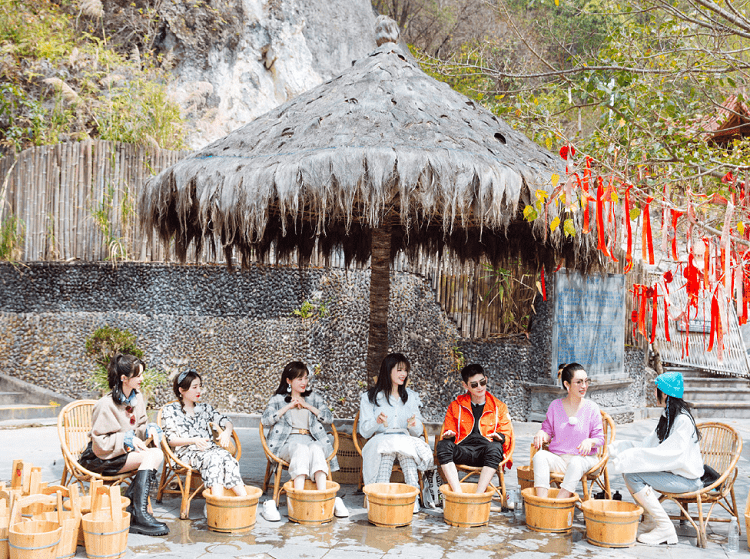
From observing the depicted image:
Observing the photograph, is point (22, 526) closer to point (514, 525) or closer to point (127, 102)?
point (514, 525)

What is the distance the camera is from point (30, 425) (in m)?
7.80

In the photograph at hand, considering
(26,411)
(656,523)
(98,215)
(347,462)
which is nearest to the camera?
(656,523)

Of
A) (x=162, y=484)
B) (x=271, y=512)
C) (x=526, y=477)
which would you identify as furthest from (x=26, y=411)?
(x=526, y=477)

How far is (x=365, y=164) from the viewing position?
3.84m

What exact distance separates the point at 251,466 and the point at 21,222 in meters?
6.36

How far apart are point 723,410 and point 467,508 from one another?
290 inches

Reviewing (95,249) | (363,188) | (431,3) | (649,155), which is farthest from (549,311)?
(431,3)

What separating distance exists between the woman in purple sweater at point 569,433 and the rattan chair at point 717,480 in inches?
20.7

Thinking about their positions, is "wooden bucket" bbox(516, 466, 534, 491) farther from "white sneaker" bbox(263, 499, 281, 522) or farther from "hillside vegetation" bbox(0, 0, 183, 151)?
"hillside vegetation" bbox(0, 0, 183, 151)

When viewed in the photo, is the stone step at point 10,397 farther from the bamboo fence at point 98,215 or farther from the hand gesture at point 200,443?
the hand gesture at point 200,443

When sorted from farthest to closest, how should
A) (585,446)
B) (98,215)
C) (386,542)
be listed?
(98,215) → (585,446) → (386,542)

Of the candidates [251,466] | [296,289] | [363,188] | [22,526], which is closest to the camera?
[22,526]

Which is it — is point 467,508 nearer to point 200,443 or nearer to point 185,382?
point 200,443

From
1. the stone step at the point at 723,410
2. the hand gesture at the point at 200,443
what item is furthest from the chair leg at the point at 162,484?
the stone step at the point at 723,410
